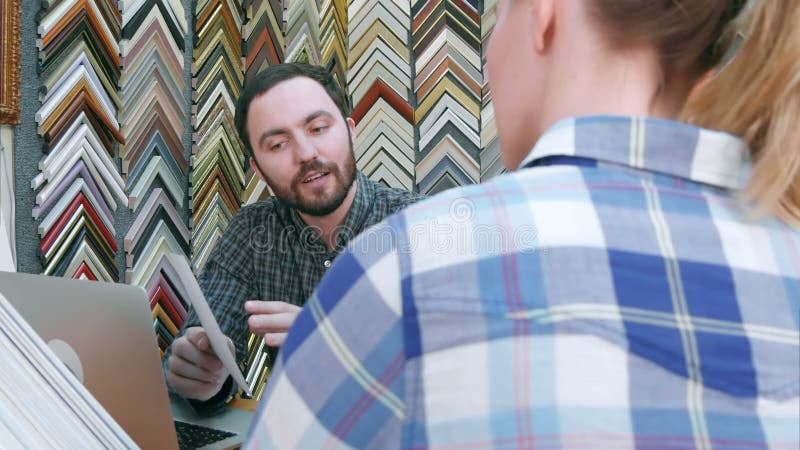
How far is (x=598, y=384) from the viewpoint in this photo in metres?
0.37

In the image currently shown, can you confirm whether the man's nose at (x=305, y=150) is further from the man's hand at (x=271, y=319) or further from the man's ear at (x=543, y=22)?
the man's ear at (x=543, y=22)

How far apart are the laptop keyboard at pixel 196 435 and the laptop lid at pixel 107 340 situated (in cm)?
25

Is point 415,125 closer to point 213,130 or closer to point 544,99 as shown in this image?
point 213,130

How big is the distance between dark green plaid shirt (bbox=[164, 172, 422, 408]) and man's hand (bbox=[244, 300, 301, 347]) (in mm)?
629

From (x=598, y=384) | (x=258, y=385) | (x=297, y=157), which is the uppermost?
(x=297, y=157)

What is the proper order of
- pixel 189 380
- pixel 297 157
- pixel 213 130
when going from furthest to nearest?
pixel 213 130 < pixel 297 157 < pixel 189 380

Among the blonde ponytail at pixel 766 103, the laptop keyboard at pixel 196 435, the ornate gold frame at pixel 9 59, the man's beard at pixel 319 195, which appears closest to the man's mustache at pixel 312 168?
the man's beard at pixel 319 195

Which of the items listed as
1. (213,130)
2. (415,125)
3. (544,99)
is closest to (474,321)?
(544,99)

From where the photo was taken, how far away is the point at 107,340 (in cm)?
83

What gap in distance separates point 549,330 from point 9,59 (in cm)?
168

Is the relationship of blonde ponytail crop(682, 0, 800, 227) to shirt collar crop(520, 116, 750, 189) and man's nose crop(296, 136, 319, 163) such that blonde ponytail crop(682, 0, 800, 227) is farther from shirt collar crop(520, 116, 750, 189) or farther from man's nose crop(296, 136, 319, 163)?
man's nose crop(296, 136, 319, 163)

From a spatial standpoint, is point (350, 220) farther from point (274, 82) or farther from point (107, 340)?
point (107, 340)

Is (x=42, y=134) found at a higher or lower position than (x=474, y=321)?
higher

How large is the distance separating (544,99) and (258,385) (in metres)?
2.40
